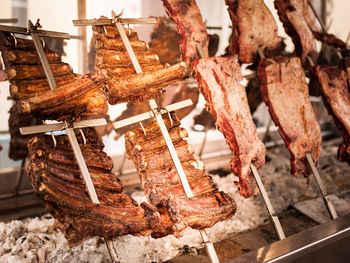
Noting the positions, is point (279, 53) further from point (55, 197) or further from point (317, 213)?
point (55, 197)

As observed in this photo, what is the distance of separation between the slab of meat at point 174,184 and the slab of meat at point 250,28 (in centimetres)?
120

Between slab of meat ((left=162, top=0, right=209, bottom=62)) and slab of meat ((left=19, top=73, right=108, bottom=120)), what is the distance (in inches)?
42.9

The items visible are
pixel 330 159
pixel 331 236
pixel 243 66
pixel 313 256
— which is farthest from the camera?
pixel 330 159

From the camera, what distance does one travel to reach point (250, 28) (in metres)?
3.29

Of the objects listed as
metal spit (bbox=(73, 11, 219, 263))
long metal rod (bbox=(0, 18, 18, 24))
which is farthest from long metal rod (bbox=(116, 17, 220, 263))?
long metal rod (bbox=(0, 18, 18, 24))

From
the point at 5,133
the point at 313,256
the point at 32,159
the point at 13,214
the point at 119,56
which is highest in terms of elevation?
the point at 119,56

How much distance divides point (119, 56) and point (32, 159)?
3.92 feet

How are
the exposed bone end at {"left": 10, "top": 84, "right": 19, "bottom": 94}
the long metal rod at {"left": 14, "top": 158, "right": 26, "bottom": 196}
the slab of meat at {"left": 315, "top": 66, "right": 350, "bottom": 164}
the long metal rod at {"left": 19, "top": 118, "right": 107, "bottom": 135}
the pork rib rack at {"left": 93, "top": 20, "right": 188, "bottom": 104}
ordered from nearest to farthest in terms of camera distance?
the long metal rod at {"left": 19, "top": 118, "right": 107, "bottom": 135}
the exposed bone end at {"left": 10, "top": 84, "right": 19, "bottom": 94}
the pork rib rack at {"left": 93, "top": 20, "right": 188, "bottom": 104}
the slab of meat at {"left": 315, "top": 66, "right": 350, "bottom": 164}
the long metal rod at {"left": 14, "top": 158, "right": 26, "bottom": 196}

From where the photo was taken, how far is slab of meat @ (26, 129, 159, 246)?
1.84m

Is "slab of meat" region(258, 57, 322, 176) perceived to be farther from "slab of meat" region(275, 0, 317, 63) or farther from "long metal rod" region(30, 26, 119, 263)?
"long metal rod" region(30, 26, 119, 263)

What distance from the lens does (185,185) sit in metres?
2.34

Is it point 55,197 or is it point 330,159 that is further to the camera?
point 330,159

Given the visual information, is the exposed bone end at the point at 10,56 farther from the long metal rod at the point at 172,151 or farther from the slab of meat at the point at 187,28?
the slab of meat at the point at 187,28

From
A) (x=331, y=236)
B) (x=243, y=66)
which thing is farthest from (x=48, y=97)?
(x=243, y=66)
